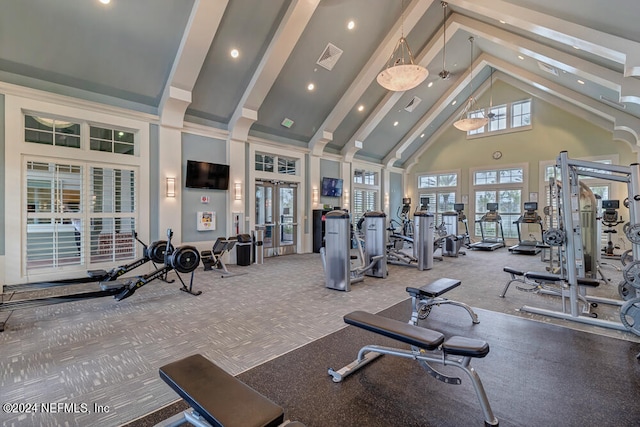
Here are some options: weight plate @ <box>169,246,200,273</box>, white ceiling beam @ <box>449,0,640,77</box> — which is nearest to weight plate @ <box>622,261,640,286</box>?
white ceiling beam @ <box>449,0,640,77</box>

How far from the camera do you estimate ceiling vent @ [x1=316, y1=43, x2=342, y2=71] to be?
7043 millimetres

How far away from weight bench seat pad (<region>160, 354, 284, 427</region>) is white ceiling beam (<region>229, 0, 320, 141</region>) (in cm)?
618

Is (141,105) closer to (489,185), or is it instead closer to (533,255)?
(533,255)

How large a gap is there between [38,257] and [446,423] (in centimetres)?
658

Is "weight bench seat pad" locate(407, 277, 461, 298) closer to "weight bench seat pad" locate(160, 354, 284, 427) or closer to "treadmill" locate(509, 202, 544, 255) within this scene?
"weight bench seat pad" locate(160, 354, 284, 427)

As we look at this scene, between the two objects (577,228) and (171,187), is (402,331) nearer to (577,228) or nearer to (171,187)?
(577,228)

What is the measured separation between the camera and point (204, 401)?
1354 mm

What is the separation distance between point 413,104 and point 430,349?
33.4 ft

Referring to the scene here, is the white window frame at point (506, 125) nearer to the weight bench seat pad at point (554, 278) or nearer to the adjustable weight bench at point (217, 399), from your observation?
the weight bench seat pad at point (554, 278)

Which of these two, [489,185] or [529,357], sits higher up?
[489,185]

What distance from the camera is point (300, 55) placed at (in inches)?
271

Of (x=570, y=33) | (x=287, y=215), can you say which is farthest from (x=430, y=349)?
(x=287, y=215)

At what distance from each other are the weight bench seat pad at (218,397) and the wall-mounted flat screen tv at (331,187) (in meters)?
8.31

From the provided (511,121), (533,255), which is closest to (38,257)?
(533,255)
